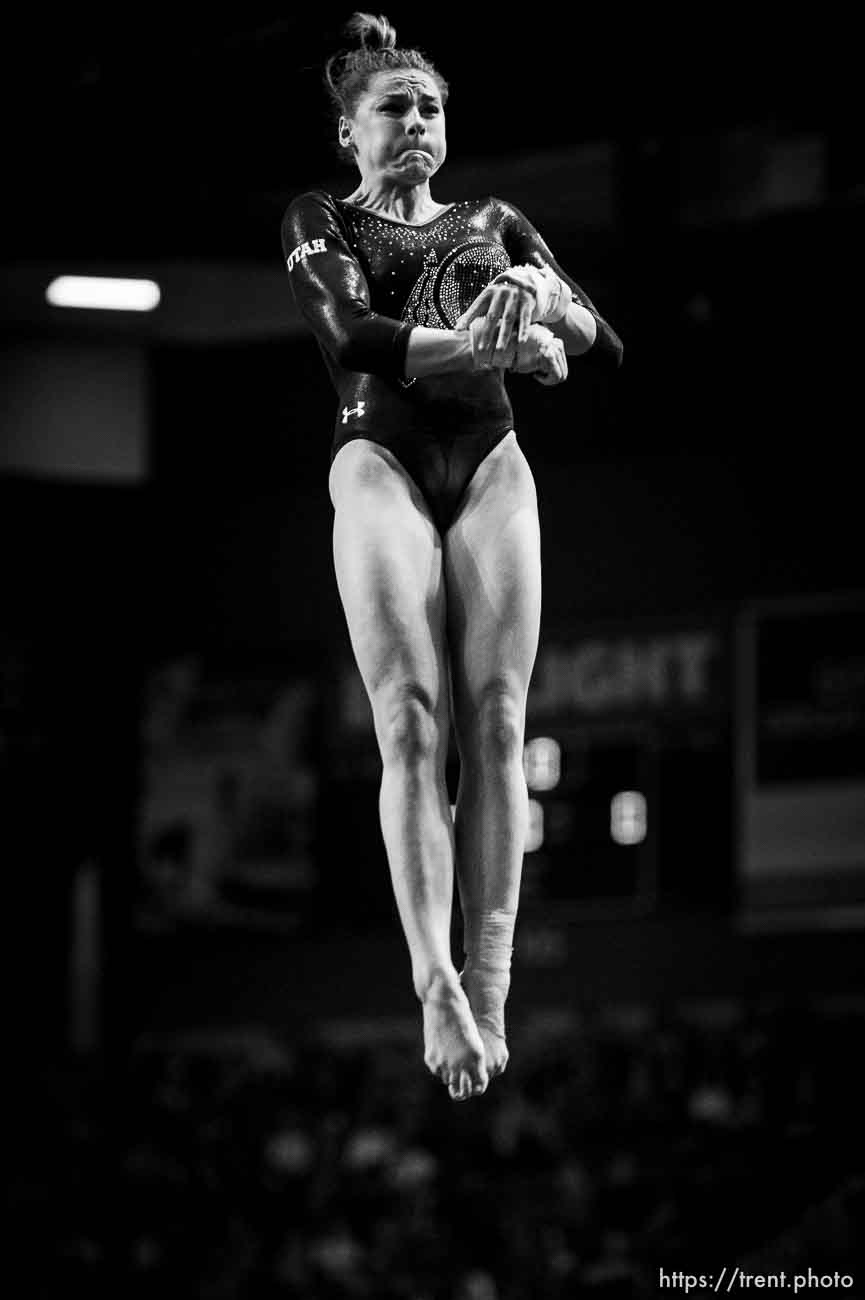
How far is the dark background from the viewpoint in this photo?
397 inches

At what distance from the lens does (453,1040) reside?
193 inches

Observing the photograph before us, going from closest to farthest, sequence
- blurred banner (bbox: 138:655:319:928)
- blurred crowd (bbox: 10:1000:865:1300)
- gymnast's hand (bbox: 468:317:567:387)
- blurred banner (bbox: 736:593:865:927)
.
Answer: gymnast's hand (bbox: 468:317:567:387)
blurred banner (bbox: 736:593:865:927)
blurred crowd (bbox: 10:1000:865:1300)
blurred banner (bbox: 138:655:319:928)

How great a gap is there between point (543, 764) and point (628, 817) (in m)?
0.68

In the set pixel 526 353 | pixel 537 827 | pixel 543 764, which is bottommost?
pixel 537 827

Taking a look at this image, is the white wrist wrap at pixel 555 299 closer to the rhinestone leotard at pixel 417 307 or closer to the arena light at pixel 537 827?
the rhinestone leotard at pixel 417 307

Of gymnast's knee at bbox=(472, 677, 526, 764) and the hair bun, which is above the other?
the hair bun

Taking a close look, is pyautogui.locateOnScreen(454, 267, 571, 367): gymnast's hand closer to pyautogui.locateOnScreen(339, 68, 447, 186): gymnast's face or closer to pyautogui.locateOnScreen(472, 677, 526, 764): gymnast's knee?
pyautogui.locateOnScreen(339, 68, 447, 186): gymnast's face

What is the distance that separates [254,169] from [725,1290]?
5.14 metres

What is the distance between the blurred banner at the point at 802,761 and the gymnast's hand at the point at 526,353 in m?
8.35

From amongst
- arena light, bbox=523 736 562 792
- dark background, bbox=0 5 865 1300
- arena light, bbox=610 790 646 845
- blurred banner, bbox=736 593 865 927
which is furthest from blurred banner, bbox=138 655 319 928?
blurred banner, bbox=736 593 865 927

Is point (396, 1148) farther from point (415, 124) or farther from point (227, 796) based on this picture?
point (415, 124)

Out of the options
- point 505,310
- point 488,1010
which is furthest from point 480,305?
point 488,1010

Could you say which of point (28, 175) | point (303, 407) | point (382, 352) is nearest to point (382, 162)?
point (382, 352)

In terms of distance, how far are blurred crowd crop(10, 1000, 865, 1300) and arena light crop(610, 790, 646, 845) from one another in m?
1.40
